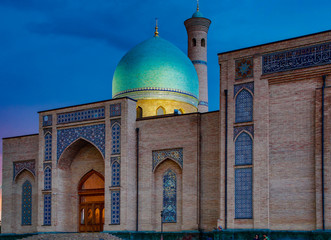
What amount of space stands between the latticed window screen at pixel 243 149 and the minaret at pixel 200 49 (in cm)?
1238

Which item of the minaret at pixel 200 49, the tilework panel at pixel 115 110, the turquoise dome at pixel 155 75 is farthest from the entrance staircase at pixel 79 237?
the minaret at pixel 200 49

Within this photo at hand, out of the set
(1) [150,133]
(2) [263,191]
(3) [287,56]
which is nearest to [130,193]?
(1) [150,133]

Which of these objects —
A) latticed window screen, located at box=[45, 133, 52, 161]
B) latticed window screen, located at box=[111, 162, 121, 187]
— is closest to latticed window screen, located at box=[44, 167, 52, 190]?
latticed window screen, located at box=[45, 133, 52, 161]

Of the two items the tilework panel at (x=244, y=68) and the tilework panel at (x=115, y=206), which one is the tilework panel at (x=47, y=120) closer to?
the tilework panel at (x=115, y=206)

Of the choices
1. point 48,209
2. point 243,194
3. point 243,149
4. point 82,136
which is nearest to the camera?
point 243,194

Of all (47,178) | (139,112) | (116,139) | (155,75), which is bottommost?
(47,178)

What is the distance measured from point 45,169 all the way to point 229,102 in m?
7.82

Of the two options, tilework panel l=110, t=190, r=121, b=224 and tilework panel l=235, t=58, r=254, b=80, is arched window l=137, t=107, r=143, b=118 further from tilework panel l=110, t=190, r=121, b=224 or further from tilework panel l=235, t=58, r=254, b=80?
tilework panel l=235, t=58, r=254, b=80

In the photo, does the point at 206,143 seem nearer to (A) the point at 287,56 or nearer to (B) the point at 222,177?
(B) the point at 222,177

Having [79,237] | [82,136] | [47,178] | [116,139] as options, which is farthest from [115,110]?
[79,237]

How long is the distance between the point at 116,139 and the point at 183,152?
8.01 ft

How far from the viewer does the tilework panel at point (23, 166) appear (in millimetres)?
21078

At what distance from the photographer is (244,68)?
52.5 feet

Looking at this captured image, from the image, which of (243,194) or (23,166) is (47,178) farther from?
(243,194)
